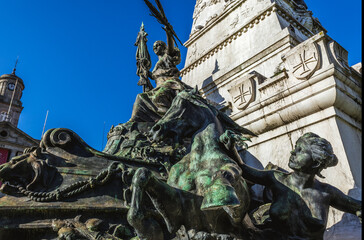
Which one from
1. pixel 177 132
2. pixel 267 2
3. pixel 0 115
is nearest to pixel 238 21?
pixel 267 2

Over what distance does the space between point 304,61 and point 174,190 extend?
3.14 meters

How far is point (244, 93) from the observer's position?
16.7 feet

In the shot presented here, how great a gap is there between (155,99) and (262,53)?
282 centimetres

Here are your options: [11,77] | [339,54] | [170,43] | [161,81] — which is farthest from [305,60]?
[11,77]

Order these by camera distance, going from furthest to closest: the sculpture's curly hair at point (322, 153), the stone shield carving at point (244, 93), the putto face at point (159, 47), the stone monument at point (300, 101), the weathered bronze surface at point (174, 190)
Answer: the putto face at point (159, 47)
the stone shield carving at point (244, 93)
the stone monument at point (300, 101)
the sculpture's curly hair at point (322, 153)
the weathered bronze surface at point (174, 190)

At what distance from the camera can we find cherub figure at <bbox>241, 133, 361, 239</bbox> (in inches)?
104

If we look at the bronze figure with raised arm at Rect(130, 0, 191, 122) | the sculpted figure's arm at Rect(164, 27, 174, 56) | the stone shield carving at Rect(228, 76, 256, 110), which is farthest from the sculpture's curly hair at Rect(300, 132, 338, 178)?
the sculpted figure's arm at Rect(164, 27, 174, 56)

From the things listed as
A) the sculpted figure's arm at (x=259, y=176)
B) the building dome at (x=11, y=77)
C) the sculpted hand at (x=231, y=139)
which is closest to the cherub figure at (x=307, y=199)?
the sculpted figure's arm at (x=259, y=176)

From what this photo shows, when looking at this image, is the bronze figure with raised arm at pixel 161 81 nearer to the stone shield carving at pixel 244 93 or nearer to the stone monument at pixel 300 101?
the stone monument at pixel 300 101

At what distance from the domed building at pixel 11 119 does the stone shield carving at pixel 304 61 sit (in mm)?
27339

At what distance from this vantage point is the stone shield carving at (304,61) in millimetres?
4301

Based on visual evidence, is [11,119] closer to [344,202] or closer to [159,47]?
[159,47]

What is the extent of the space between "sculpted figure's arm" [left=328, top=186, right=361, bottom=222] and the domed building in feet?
92.9

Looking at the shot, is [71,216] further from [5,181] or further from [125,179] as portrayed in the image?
[5,181]
